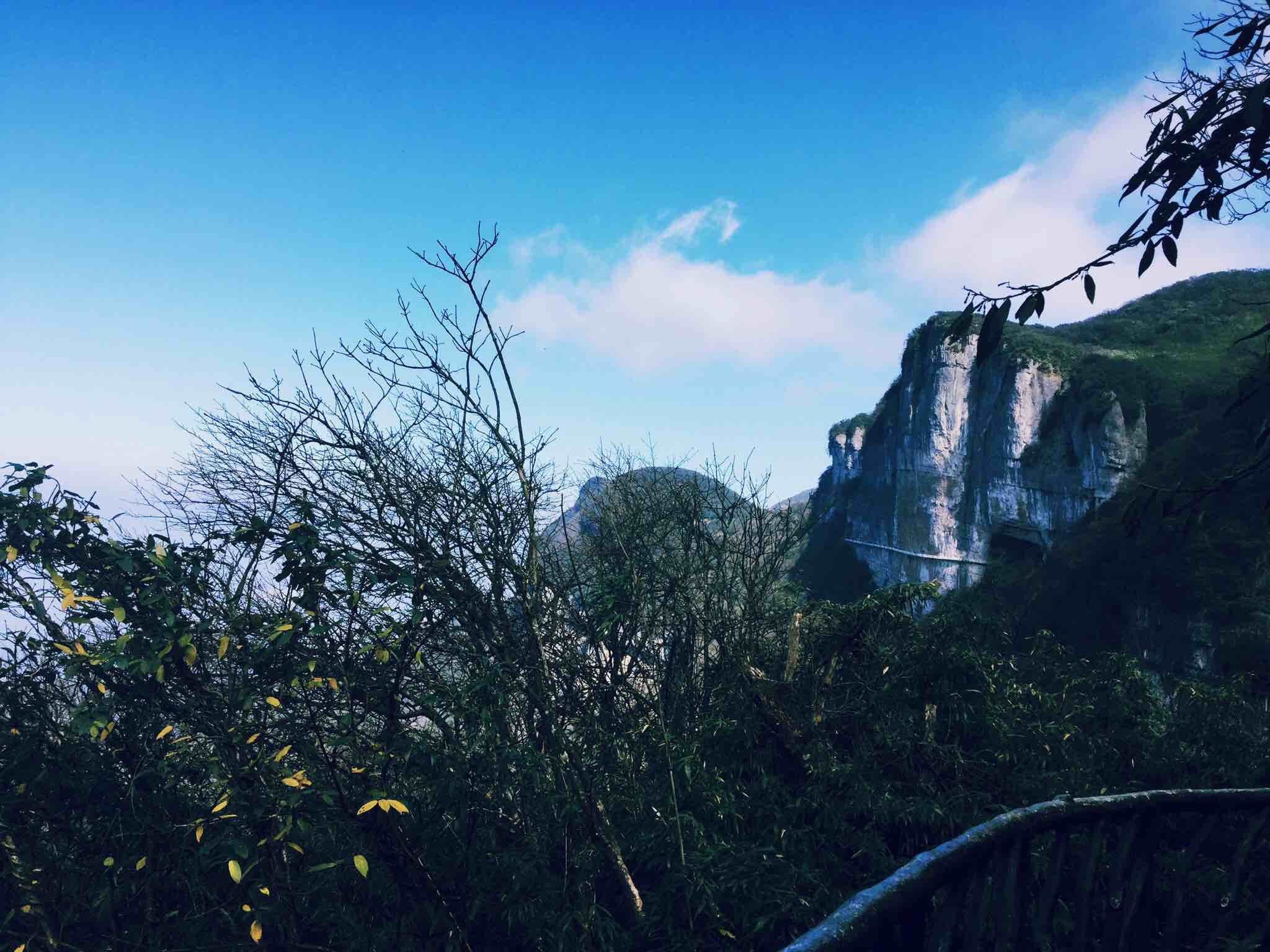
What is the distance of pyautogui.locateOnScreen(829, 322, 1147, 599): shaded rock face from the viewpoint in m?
37.4

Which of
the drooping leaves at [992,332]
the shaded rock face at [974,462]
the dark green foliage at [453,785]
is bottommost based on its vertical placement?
the dark green foliage at [453,785]

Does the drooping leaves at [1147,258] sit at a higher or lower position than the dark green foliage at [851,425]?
lower

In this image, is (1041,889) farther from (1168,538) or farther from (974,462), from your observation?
(974,462)

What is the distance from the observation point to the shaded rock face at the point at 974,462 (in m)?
37.4

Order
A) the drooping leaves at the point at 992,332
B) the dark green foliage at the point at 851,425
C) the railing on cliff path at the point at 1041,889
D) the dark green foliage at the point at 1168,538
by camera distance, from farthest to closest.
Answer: the dark green foliage at the point at 851,425
the dark green foliage at the point at 1168,538
the drooping leaves at the point at 992,332
the railing on cliff path at the point at 1041,889

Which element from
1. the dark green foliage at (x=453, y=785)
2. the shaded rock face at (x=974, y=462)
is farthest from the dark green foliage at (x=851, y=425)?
the dark green foliage at (x=453, y=785)

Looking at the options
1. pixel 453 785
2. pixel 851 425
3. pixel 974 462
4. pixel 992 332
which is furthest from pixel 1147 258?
pixel 851 425

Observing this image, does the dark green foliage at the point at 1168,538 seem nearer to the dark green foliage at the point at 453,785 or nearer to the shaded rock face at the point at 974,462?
the shaded rock face at the point at 974,462

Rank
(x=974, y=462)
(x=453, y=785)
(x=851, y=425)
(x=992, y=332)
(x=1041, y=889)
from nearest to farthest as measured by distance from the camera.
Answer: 1. (x=1041, y=889)
2. (x=992, y=332)
3. (x=453, y=785)
4. (x=974, y=462)
5. (x=851, y=425)

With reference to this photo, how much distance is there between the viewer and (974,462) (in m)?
45.0

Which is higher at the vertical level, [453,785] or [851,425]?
[851,425]

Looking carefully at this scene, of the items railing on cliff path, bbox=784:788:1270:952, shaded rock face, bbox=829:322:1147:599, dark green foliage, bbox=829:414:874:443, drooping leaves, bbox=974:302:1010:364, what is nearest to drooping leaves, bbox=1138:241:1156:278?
drooping leaves, bbox=974:302:1010:364

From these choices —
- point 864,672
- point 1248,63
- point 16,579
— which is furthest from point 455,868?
point 1248,63

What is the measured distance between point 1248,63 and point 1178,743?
20.5ft
